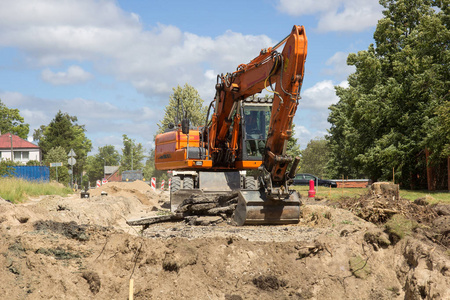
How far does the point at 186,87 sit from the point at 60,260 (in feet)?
195

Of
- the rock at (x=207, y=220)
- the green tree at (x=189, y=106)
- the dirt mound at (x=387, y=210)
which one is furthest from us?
the green tree at (x=189, y=106)

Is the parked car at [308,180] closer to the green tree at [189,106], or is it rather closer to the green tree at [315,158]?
the green tree at [189,106]

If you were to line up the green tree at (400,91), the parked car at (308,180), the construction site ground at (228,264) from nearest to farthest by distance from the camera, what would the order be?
the construction site ground at (228,264) < the green tree at (400,91) < the parked car at (308,180)

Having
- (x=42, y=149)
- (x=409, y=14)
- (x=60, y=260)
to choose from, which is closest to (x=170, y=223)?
(x=60, y=260)

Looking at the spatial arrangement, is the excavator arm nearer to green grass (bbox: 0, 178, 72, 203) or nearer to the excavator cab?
the excavator cab

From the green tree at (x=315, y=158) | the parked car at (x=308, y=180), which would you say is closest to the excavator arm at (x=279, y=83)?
the parked car at (x=308, y=180)

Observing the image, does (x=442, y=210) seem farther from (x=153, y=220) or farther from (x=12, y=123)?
(x=12, y=123)

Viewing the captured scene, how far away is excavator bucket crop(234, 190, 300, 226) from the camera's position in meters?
10.9

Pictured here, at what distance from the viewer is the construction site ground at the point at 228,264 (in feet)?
23.4

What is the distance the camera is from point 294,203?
1117cm

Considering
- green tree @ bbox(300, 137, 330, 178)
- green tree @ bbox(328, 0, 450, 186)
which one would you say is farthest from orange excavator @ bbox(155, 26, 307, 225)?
green tree @ bbox(300, 137, 330, 178)

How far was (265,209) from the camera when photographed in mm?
10992

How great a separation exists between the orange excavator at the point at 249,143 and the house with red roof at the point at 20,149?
208 feet

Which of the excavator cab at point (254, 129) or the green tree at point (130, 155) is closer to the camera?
the excavator cab at point (254, 129)
